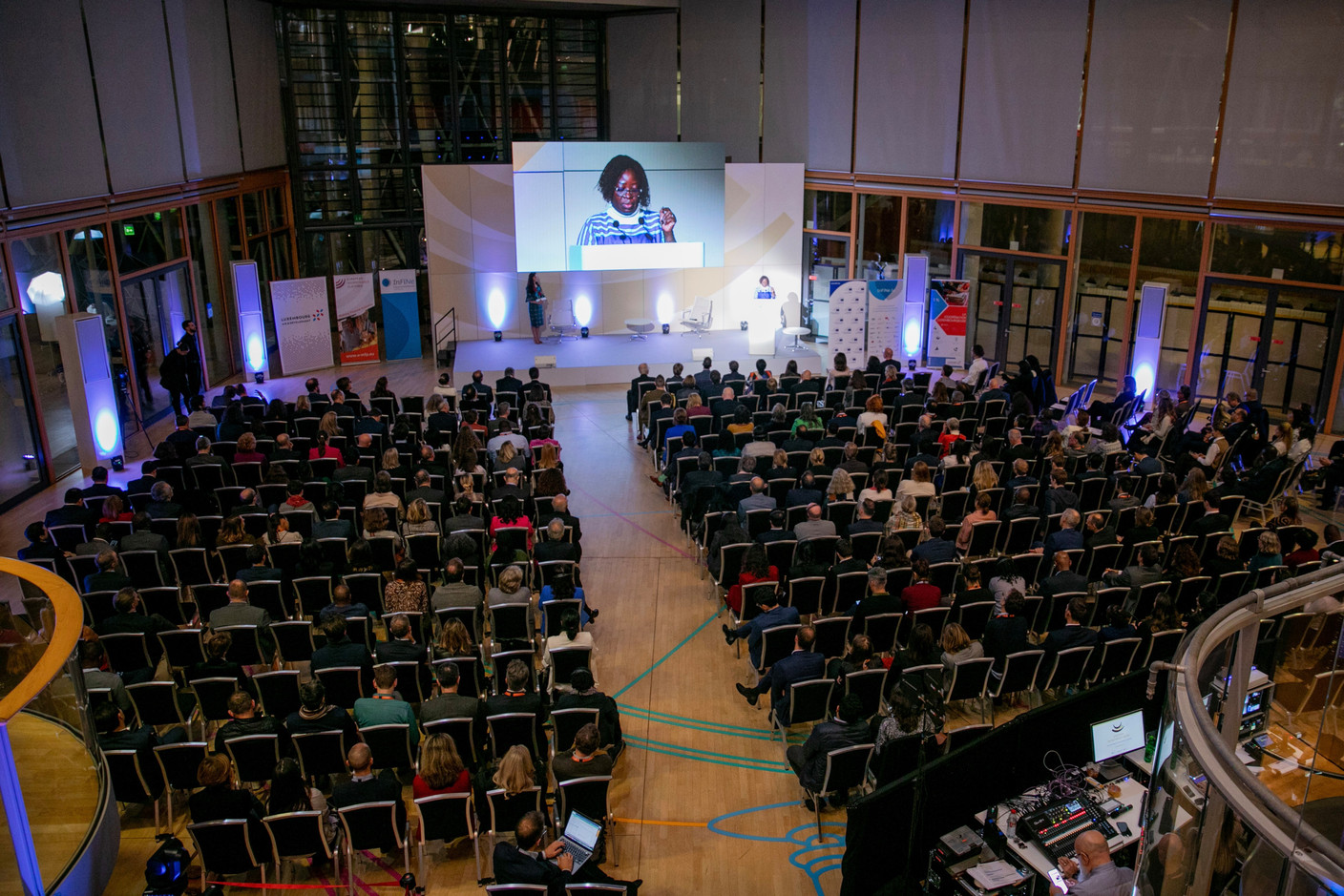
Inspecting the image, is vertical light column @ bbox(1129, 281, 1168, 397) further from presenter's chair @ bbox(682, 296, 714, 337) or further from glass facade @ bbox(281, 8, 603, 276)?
glass facade @ bbox(281, 8, 603, 276)

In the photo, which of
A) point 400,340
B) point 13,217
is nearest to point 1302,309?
point 400,340

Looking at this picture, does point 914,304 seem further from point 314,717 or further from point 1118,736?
point 314,717

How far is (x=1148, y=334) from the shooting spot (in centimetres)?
1542

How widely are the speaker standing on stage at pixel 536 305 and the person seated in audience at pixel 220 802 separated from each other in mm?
14601

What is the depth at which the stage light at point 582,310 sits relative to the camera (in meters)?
20.6

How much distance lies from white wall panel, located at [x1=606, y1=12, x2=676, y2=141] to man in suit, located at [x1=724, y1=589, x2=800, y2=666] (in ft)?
55.1

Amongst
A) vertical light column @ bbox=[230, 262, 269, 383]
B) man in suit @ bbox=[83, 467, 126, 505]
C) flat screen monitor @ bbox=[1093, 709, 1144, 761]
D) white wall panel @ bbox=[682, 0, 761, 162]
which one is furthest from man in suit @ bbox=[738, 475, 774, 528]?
white wall panel @ bbox=[682, 0, 761, 162]

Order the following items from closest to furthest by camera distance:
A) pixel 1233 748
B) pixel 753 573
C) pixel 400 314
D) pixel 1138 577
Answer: pixel 1233 748 → pixel 1138 577 → pixel 753 573 → pixel 400 314

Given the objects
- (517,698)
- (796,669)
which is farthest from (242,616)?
(796,669)

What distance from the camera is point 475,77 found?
2225 cm

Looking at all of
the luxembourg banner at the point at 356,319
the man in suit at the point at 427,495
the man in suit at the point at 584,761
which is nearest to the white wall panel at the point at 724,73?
the luxembourg banner at the point at 356,319

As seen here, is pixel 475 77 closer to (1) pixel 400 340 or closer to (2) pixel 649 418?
(1) pixel 400 340

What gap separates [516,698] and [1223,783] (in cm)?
462

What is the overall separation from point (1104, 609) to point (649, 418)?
6928mm
